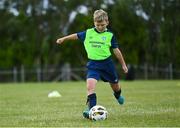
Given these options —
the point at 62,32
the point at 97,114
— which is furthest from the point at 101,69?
the point at 62,32

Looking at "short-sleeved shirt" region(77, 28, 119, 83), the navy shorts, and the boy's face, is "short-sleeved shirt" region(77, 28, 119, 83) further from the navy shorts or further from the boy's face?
the boy's face

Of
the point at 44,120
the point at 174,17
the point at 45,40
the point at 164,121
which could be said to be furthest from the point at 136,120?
the point at 45,40

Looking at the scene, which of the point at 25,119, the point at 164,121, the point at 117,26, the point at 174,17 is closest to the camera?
the point at 164,121

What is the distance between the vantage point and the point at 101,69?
36.3ft

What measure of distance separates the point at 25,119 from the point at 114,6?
162ft

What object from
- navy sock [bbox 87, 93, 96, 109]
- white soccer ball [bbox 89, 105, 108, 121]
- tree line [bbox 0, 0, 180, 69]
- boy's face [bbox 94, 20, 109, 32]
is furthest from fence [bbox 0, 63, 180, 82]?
white soccer ball [bbox 89, 105, 108, 121]

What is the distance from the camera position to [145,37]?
2349 inches

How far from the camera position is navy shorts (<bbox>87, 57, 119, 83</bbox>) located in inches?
432

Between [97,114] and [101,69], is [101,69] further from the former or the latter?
[97,114]

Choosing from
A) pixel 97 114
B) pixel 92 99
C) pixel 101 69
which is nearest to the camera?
pixel 97 114

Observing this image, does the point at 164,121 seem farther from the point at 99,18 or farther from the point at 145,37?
the point at 145,37

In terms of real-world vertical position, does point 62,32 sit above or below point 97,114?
above

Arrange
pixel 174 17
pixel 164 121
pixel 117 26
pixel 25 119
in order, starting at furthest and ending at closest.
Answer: pixel 117 26
pixel 174 17
pixel 25 119
pixel 164 121

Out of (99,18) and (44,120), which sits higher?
(99,18)
